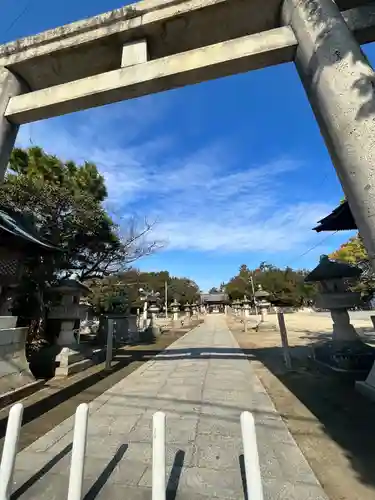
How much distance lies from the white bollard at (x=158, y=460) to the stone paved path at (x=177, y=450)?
79 centimetres

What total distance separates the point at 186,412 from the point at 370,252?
3559 mm

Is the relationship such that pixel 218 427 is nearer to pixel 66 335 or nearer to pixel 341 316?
pixel 341 316

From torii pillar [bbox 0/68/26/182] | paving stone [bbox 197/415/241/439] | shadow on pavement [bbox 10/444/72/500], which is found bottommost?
paving stone [bbox 197/415/241/439]

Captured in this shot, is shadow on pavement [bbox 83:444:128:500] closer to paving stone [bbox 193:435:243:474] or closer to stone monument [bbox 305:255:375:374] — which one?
paving stone [bbox 193:435:243:474]

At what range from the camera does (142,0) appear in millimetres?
3781

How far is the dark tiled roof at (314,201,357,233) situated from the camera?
18.7 feet

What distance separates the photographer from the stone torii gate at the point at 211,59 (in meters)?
2.51

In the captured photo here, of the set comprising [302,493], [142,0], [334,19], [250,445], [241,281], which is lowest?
[302,493]

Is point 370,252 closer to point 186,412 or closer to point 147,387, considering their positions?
point 186,412

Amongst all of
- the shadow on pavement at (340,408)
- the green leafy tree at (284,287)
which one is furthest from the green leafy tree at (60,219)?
the green leafy tree at (284,287)

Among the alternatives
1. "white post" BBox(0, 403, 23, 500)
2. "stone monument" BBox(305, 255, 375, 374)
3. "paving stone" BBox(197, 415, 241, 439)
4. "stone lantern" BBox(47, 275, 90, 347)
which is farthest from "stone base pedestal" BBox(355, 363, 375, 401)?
"stone lantern" BBox(47, 275, 90, 347)

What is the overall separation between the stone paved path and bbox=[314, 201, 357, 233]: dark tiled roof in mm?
4059

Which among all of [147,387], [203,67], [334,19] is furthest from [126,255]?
[334,19]

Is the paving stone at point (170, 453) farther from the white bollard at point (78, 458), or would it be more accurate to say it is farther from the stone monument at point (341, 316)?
the stone monument at point (341, 316)
